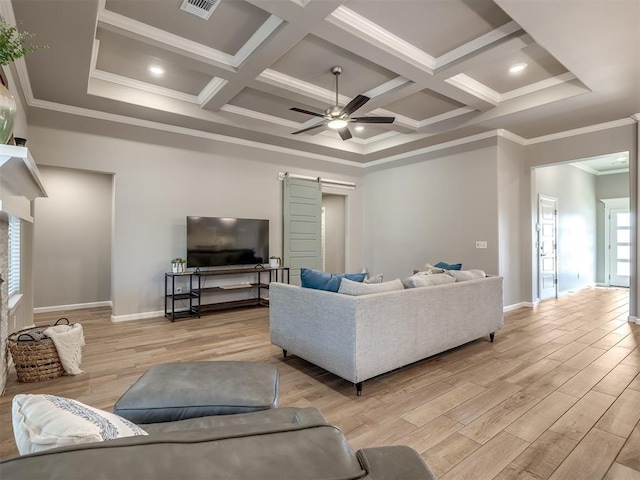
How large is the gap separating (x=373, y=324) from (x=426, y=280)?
888mm

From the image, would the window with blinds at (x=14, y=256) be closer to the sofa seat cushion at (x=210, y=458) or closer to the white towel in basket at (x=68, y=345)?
the white towel in basket at (x=68, y=345)

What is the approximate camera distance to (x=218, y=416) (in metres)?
1.38

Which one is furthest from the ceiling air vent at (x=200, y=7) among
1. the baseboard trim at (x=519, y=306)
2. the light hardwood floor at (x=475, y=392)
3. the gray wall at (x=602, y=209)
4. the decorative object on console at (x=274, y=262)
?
the gray wall at (x=602, y=209)

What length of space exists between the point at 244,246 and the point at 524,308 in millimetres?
4918

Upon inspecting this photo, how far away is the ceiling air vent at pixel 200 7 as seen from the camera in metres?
2.93

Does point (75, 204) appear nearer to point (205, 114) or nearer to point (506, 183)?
point (205, 114)

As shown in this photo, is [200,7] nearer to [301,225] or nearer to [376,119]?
[376,119]

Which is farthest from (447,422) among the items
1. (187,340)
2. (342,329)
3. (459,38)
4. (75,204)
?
(75,204)

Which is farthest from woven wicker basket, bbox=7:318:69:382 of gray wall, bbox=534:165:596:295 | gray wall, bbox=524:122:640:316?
gray wall, bbox=534:165:596:295

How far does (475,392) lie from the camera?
2.64 m

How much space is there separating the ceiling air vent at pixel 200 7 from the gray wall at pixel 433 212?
4541 mm

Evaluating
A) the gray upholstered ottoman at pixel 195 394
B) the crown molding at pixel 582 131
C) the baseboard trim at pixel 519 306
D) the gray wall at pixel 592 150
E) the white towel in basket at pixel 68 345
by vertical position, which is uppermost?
the crown molding at pixel 582 131

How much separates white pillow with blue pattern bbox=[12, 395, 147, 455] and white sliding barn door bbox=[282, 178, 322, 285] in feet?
18.9

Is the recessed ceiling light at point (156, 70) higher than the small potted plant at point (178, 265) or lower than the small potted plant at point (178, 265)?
higher
